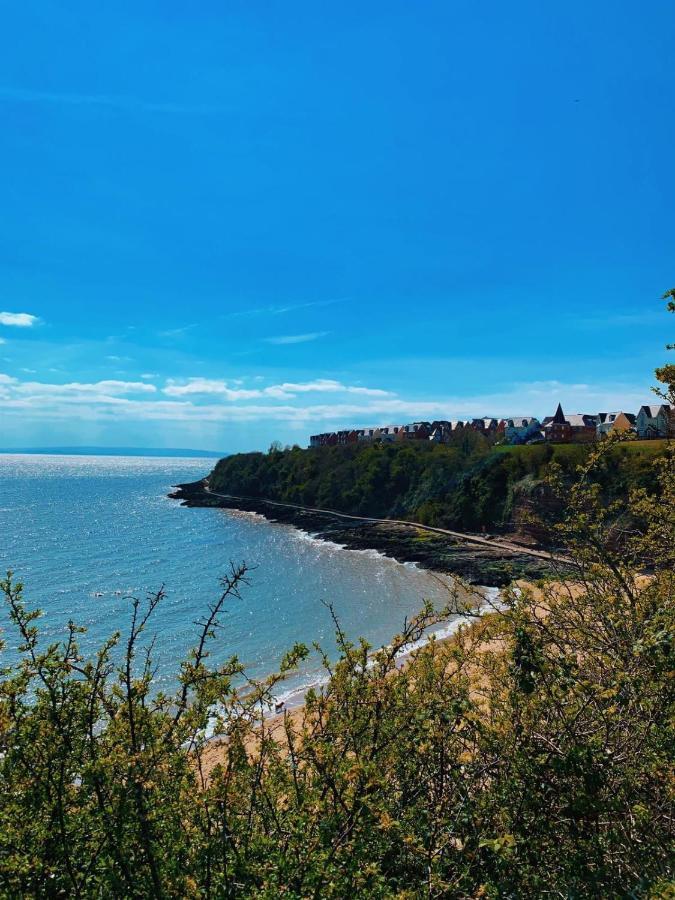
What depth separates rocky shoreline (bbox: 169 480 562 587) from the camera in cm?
4178

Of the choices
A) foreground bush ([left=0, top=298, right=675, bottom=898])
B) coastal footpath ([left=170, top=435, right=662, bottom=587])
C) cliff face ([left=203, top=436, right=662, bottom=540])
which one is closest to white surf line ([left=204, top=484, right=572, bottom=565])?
coastal footpath ([left=170, top=435, right=662, bottom=587])

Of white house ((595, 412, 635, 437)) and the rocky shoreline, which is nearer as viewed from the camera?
the rocky shoreline

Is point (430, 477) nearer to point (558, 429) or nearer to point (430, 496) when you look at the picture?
point (430, 496)

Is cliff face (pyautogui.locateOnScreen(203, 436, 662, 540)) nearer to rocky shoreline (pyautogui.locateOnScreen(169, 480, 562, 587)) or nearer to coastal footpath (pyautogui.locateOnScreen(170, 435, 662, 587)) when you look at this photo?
coastal footpath (pyautogui.locateOnScreen(170, 435, 662, 587))

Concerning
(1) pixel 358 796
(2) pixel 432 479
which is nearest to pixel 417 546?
(2) pixel 432 479

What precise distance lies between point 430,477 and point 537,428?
29.1 m

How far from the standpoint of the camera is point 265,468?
10019 centimetres

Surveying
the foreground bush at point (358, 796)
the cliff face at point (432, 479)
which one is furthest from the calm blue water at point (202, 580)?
the foreground bush at point (358, 796)

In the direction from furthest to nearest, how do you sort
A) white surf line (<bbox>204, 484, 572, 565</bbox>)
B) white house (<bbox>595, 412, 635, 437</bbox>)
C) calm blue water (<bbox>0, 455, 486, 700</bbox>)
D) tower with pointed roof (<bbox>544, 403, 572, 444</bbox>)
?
tower with pointed roof (<bbox>544, 403, 572, 444</bbox>) → white house (<bbox>595, 412, 635, 437</bbox>) → white surf line (<bbox>204, 484, 572, 565</bbox>) → calm blue water (<bbox>0, 455, 486, 700</bbox>)

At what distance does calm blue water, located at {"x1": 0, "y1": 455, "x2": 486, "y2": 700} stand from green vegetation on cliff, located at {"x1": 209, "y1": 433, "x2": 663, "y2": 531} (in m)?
14.7

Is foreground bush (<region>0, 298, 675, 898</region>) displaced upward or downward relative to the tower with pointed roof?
downward

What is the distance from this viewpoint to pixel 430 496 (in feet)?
222

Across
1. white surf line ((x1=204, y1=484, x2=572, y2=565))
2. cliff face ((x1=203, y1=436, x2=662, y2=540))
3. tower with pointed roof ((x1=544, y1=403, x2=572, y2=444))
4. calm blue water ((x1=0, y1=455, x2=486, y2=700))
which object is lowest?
calm blue water ((x1=0, y1=455, x2=486, y2=700))

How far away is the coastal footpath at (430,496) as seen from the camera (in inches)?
1875
